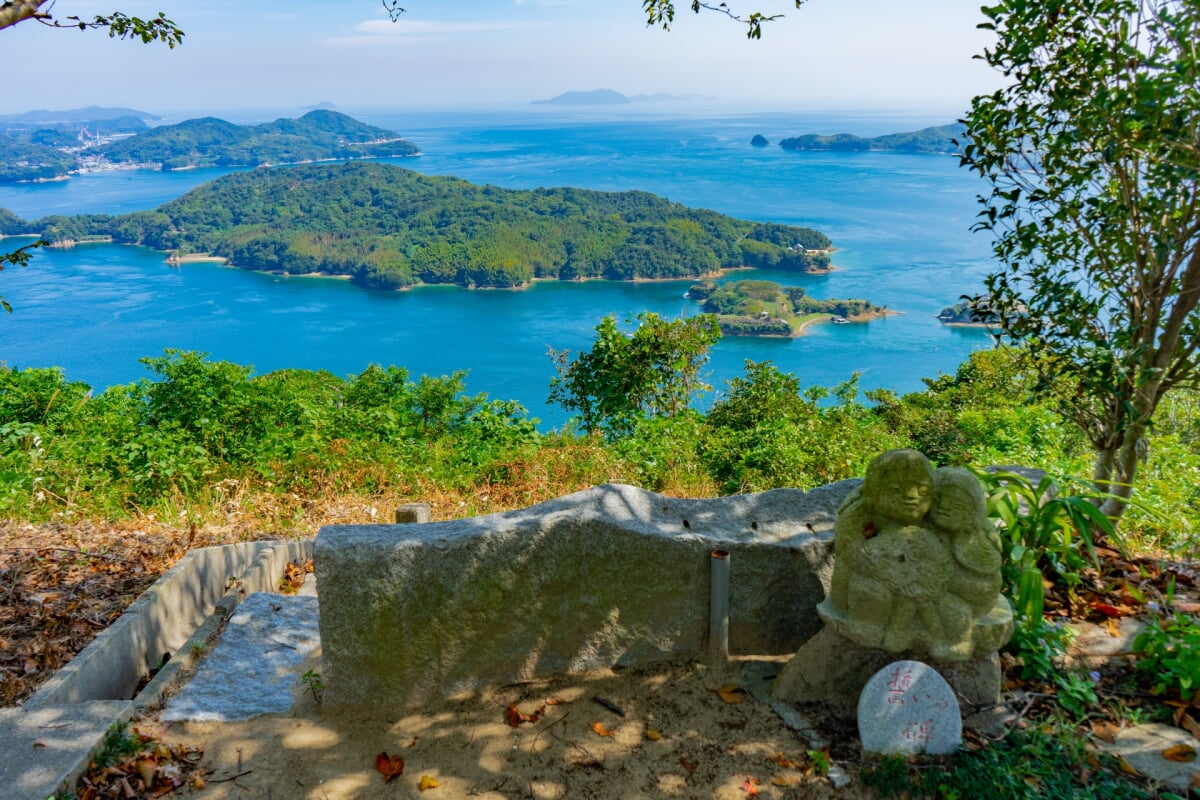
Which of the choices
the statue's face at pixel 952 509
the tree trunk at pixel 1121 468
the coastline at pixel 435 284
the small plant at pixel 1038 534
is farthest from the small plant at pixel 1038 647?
the coastline at pixel 435 284

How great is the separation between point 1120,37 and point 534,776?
4528 mm

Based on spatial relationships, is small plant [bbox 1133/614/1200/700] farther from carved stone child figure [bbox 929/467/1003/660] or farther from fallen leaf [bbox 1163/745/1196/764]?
carved stone child figure [bbox 929/467/1003/660]

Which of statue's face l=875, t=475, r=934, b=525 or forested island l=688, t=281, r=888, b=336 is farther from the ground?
statue's face l=875, t=475, r=934, b=525

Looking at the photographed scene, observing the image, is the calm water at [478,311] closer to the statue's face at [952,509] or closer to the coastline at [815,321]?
the coastline at [815,321]

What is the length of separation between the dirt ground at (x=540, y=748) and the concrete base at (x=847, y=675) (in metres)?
0.14

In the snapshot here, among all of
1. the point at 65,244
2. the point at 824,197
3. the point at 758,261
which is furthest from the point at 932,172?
the point at 65,244

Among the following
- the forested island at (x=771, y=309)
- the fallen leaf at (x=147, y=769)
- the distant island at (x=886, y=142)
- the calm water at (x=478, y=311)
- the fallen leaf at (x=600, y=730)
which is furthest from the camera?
the distant island at (x=886, y=142)

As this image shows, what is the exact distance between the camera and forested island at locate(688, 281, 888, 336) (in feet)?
189

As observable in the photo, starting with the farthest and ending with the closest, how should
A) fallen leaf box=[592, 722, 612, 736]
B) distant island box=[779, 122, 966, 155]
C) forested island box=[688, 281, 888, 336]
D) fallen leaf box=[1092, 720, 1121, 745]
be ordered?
distant island box=[779, 122, 966, 155], forested island box=[688, 281, 888, 336], fallen leaf box=[592, 722, 612, 736], fallen leaf box=[1092, 720, 1121, 745]

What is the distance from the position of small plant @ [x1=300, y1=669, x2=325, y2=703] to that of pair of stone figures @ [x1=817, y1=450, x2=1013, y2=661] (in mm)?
2367

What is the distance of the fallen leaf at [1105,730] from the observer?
9.96 ft

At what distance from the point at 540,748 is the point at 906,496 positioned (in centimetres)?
189

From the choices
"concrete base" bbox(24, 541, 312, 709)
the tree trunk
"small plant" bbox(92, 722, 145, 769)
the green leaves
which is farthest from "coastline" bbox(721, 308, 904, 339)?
"small plant" bbox(92, 722, 145, 769)

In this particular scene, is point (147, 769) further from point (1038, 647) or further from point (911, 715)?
point (1038, 647)
